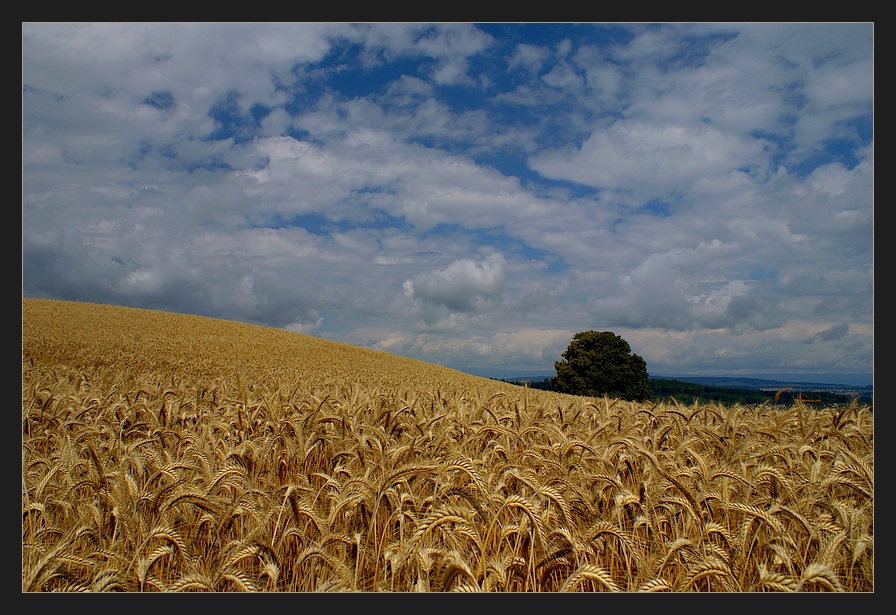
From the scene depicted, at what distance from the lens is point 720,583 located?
102 inches

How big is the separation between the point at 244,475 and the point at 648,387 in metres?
40.1

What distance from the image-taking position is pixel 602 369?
130 ft

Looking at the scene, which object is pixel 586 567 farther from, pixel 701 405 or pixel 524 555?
pixel 701 405

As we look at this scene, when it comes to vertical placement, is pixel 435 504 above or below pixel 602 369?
above

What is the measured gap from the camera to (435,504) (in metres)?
3.39

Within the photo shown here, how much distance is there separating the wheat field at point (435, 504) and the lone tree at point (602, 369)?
3445 cm

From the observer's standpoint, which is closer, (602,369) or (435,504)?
(435,504)

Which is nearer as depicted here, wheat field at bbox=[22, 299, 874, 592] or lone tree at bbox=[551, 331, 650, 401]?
wheat field at bbox=[22, 299, 874, 592]

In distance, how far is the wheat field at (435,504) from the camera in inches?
101

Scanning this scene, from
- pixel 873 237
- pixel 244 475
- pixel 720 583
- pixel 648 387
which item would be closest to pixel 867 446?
pixel 873 237

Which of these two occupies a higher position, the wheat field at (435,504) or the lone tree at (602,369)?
the wheat field at (435,504)

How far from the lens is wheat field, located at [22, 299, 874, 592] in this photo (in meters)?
2.57

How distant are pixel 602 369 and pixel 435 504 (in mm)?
38291

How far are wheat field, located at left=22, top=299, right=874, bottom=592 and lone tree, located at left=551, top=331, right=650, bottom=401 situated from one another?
34451 mm
